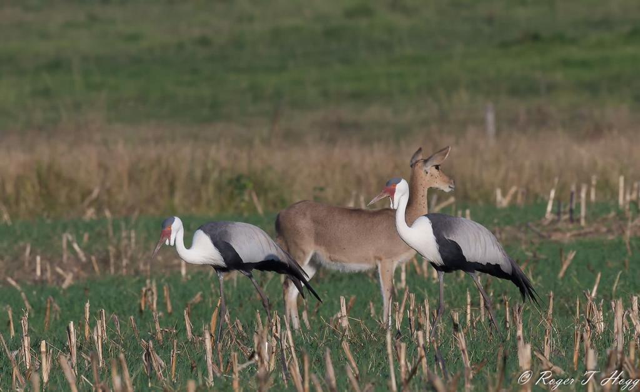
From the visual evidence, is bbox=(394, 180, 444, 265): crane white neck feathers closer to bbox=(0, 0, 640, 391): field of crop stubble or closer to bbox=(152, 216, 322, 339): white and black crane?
bbox=(0, 0, 640, 391): field of crop stubble

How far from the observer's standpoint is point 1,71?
3759cm

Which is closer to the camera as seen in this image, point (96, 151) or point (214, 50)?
point (96, 151)

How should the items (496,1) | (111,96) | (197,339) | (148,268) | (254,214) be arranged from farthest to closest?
(496,1) < (111,96) < (254,214) < (148,268) < (197,339)

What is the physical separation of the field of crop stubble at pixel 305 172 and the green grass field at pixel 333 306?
0.04 meters

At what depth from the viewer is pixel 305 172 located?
17.3 metres

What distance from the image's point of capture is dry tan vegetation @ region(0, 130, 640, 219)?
1688 centimetres

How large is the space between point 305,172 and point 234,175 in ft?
3.25

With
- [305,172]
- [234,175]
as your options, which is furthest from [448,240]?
[234,175]

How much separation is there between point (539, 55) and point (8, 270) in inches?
1019

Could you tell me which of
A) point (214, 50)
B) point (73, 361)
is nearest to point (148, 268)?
point (73, 361)

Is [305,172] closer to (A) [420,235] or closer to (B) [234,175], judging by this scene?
(B) [234,175]

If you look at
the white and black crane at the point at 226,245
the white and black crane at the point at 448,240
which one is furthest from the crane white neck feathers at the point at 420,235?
the white and black crane at the point at 226,245

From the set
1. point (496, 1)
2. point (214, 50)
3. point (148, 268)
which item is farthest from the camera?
point (496, 1)

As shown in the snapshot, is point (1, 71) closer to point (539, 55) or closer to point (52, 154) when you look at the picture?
point (539, 55)
